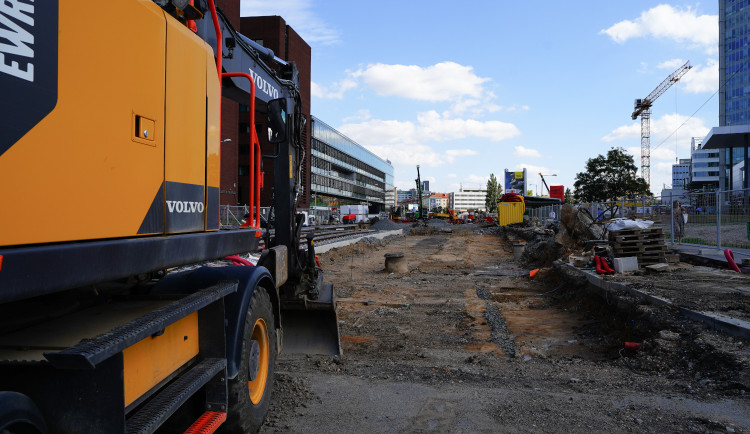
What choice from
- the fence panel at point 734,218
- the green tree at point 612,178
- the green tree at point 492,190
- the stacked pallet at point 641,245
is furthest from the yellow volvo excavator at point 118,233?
the green tree at point 492,190

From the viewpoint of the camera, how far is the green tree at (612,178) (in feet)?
181

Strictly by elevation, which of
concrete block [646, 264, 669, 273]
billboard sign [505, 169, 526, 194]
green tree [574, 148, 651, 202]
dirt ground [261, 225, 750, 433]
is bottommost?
dirt ground [261, 225, 750, 433]

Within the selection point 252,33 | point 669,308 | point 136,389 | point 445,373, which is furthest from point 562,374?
point 252,33

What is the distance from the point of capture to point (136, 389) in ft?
8.13

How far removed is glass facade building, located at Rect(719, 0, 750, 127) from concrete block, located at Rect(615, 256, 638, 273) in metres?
91.0

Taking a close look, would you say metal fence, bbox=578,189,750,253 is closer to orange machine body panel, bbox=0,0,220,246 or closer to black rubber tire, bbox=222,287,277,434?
black rubber tire, bbox=222,287,277,434

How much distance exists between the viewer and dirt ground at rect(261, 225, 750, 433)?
4.43 meters

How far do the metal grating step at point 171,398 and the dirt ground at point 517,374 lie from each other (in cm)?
141

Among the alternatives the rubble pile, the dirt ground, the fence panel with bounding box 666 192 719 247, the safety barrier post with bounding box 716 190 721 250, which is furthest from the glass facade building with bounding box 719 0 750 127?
the dirt ground

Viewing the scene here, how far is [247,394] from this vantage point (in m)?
3.63

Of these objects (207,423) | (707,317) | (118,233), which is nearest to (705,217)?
(707,317)

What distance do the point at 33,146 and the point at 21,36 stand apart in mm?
422

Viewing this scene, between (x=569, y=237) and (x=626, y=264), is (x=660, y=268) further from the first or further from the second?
(x=569, y=237)

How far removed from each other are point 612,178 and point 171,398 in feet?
198
